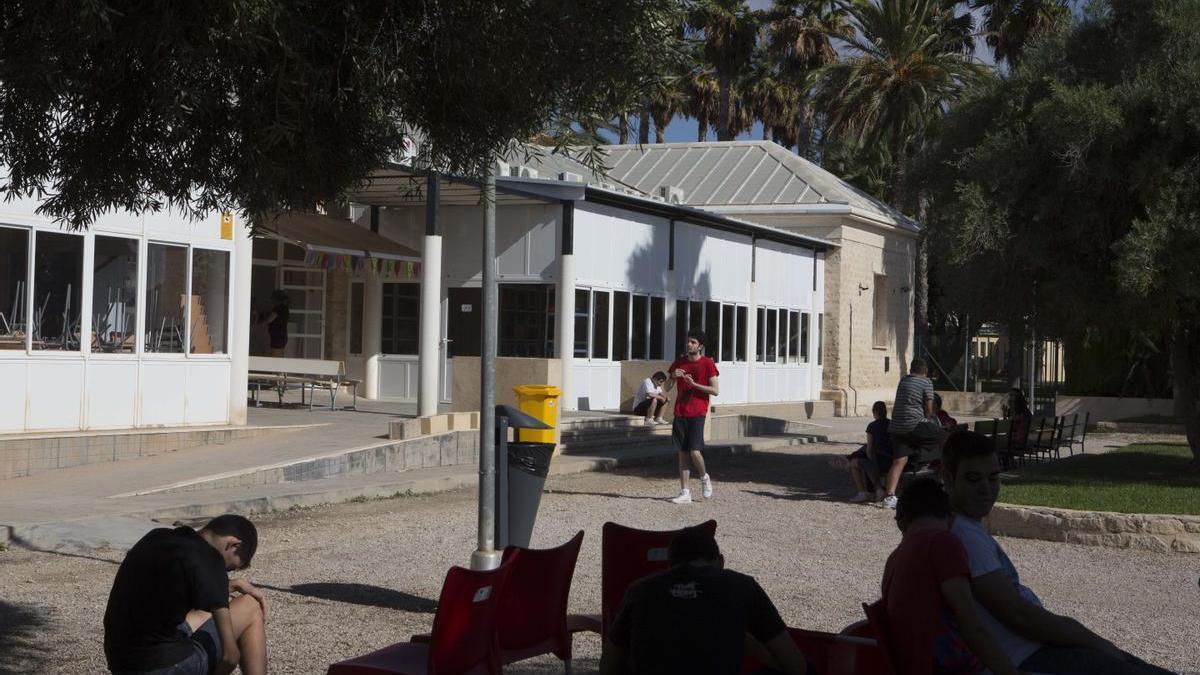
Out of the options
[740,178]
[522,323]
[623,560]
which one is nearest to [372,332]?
[522,323]

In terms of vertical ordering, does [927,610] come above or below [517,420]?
below

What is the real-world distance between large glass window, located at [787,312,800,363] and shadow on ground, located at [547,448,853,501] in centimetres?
987

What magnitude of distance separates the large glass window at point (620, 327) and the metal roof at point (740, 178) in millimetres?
9424

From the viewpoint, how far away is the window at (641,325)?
26.4 m

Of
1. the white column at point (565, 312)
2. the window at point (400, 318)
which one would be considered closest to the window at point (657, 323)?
the white column at point (565, 312)

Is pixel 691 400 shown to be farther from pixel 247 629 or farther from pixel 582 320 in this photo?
pixel 582 320

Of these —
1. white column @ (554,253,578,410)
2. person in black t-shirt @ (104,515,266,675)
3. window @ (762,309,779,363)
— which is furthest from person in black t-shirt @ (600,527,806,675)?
window @ (762,309,779,363)

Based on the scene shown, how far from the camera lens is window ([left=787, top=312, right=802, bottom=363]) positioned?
107 feet

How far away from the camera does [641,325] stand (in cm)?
2661

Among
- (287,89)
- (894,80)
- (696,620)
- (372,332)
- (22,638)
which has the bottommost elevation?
(22,638)

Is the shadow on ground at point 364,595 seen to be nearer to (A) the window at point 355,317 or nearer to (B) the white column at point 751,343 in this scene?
(A) the window at point 355,317

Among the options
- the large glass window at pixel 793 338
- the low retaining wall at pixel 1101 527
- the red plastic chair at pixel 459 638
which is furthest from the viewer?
the large glass window at pixel 793 338

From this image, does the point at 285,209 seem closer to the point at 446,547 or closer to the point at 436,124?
the point at 436,124

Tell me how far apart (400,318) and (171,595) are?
20.4 m
